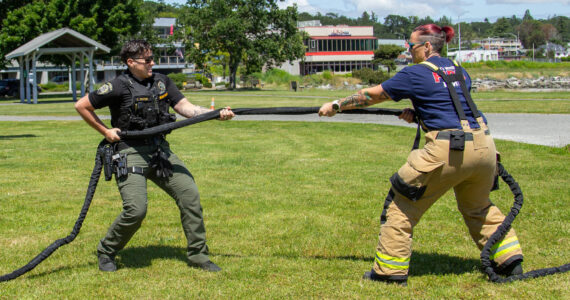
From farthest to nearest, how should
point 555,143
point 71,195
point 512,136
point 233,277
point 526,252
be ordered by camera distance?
point 512,136, point 555,143, point 71,195, point 526,252, point 233,277

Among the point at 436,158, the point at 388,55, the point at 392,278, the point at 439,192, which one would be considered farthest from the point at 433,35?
the point at 388,55

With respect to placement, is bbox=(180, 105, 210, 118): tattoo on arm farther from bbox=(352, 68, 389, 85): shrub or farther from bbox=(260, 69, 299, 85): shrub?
bbox=(260, 69, 299, 85): shrub

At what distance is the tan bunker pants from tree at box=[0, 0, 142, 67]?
46401 millimetres

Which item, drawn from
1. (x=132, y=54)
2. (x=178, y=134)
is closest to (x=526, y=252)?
(x=132, y=54)

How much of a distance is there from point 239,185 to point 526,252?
16.8ft

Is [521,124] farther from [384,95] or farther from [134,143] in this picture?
[134,143]

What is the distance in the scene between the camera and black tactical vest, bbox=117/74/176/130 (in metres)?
5.73

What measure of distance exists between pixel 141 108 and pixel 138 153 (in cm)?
43

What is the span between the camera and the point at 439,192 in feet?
16.8

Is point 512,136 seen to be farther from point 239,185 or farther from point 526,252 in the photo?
point 526,252

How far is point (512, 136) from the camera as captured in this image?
16391mm

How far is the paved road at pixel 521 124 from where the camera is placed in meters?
15.7

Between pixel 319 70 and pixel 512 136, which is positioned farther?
pixel 319 70

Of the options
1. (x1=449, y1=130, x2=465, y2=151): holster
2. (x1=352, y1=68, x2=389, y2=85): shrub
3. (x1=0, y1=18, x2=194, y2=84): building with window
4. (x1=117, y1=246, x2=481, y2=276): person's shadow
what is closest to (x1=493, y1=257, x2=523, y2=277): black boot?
(x1=117, y1=246, x2=481, y2=276): person's shadow
